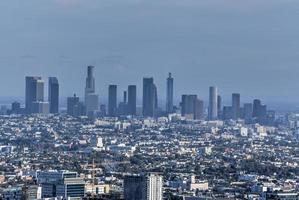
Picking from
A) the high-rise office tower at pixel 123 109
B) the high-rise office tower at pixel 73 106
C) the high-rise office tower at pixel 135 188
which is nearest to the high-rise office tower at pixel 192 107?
the high-rise office tower at pixel 123 109

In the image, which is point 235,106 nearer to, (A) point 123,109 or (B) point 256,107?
(B) point 256,107

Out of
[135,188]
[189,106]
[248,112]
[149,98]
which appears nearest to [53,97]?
[149,98]

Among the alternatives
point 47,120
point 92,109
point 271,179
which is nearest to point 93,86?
point 92,109

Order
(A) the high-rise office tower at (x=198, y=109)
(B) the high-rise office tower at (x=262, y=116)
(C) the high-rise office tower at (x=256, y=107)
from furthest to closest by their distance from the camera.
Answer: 1. (A) the high-rise office tower at (x=198, y=109)
2. (C) the high-rise office tower at (x=256, y=107)
3. (B) the high-rise office tower at (x=262, y=116)

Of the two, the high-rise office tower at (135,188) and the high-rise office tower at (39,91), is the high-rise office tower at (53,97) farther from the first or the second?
the high-rise office tower at (135,188)

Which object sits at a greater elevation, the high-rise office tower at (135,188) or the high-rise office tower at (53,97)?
the high-rise office tower at (53,97)

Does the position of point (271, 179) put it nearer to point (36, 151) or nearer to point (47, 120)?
point (36, 151)
